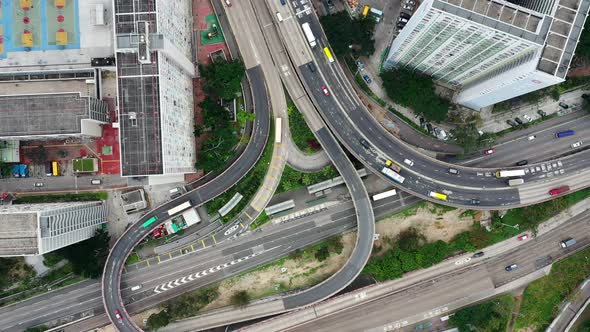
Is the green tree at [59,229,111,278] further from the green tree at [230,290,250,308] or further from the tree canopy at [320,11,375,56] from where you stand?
the tree canopy at [320,11,375,56]

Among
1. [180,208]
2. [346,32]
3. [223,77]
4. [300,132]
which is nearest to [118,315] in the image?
[180,208]

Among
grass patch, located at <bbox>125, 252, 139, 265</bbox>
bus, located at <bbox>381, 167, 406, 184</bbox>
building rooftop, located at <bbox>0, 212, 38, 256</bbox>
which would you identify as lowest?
grass patch, located at <bbox>125, 252, 139, 265</bbox>

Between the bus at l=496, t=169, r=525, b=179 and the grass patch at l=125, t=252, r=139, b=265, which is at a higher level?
the bus at l=496, t=169, r=525, b=179

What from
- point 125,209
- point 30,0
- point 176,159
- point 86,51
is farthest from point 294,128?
point 30,0

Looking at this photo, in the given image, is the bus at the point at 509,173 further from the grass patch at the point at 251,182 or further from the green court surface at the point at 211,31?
the green court surface at the point at 211,31

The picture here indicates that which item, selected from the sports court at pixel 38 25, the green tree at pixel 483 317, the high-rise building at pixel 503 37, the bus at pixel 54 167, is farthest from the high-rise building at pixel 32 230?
the green tree at pixel 483 317

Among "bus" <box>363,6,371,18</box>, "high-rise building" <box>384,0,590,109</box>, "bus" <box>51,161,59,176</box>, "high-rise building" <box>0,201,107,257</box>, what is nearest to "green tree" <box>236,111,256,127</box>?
"bus" <box>363,6,371,18</box>
